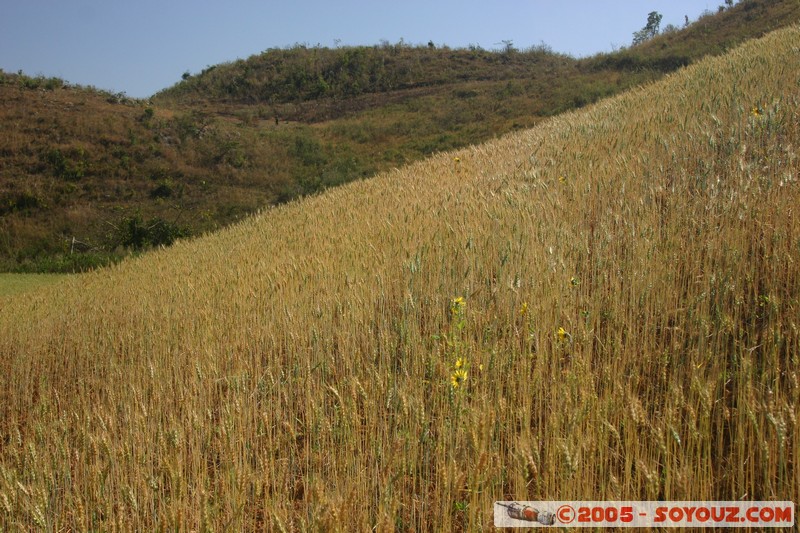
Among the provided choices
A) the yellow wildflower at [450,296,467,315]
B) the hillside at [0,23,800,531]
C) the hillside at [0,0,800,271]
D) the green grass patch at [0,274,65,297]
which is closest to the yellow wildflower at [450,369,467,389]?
the hillside at [0,23,800,531]

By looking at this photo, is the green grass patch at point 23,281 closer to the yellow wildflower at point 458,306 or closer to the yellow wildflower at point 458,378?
the yellow wildflower at point 458,306

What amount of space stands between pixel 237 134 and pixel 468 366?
30.1 meters

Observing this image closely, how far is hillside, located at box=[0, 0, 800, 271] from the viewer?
20688 millimetres

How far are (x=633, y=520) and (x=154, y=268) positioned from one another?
882 cm

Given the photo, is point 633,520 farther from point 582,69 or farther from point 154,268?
point 582,69

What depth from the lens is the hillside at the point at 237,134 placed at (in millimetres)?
20688

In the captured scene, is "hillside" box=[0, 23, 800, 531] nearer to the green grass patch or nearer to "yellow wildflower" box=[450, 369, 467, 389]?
"yellow wildflower" box=[450, 369, 467, 389]

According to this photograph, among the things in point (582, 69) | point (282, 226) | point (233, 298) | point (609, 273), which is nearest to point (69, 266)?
point (282, 226)

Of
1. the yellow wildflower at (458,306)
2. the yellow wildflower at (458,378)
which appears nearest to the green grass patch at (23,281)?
the yellow wildflower at (458,306)

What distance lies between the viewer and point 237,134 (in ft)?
100

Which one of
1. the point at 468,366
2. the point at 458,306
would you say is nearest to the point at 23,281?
the point at 458,306

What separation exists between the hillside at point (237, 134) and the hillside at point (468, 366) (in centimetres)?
1356

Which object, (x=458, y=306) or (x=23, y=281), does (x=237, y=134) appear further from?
(x=458, y=306)

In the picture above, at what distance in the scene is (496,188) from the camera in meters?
7.20
